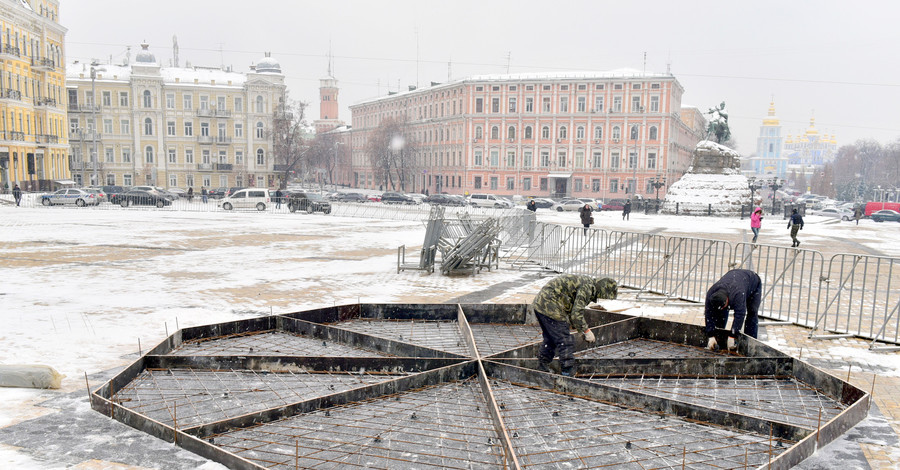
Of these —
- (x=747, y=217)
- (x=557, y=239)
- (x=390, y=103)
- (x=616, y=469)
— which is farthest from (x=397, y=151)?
(x=616, y=469)

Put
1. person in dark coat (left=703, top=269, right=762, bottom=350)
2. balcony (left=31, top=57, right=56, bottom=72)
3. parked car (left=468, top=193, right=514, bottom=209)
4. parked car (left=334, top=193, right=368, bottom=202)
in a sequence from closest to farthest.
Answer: person in dark coat (left=703, top=269, right=762, bottom=350), balcony (left=31, top=57, right=56, bottom=72), parked car (left=468, top=193, right=514, bottom=209), parked car (left=334, top=193, right=368, bottom=202)

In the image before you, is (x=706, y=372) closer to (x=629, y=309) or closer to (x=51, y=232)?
(x=629, y=309)

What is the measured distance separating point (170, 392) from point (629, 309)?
7.70 m

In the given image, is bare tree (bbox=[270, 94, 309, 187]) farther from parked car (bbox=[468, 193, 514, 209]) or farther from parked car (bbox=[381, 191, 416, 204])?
parked car (bbox=[468, 193, 514, 209])

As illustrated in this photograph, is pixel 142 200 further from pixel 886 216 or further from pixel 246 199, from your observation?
pixel 886 216

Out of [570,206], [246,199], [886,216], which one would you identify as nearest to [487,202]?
[570,206]

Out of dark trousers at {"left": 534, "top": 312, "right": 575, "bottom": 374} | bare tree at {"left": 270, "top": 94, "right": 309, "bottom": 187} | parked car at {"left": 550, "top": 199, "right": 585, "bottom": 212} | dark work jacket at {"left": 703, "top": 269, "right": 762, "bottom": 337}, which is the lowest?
parked car at {"left": 550, "top": 199, "right": 585, "bottom": 212}

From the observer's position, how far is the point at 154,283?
1295 cm

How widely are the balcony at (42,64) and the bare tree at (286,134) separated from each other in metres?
19.7

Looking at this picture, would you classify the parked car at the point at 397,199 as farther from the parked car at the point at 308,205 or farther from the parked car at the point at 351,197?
the parked car at the point at 308,205

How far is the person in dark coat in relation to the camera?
23.6 ft

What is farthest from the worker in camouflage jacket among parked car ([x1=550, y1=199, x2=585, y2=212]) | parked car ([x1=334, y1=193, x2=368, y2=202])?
parked car ([x1=334, y1=193, x2=368, y2=202])

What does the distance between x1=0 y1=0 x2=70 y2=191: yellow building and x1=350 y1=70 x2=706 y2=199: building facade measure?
3893 centimetres

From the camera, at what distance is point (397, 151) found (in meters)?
79.0
